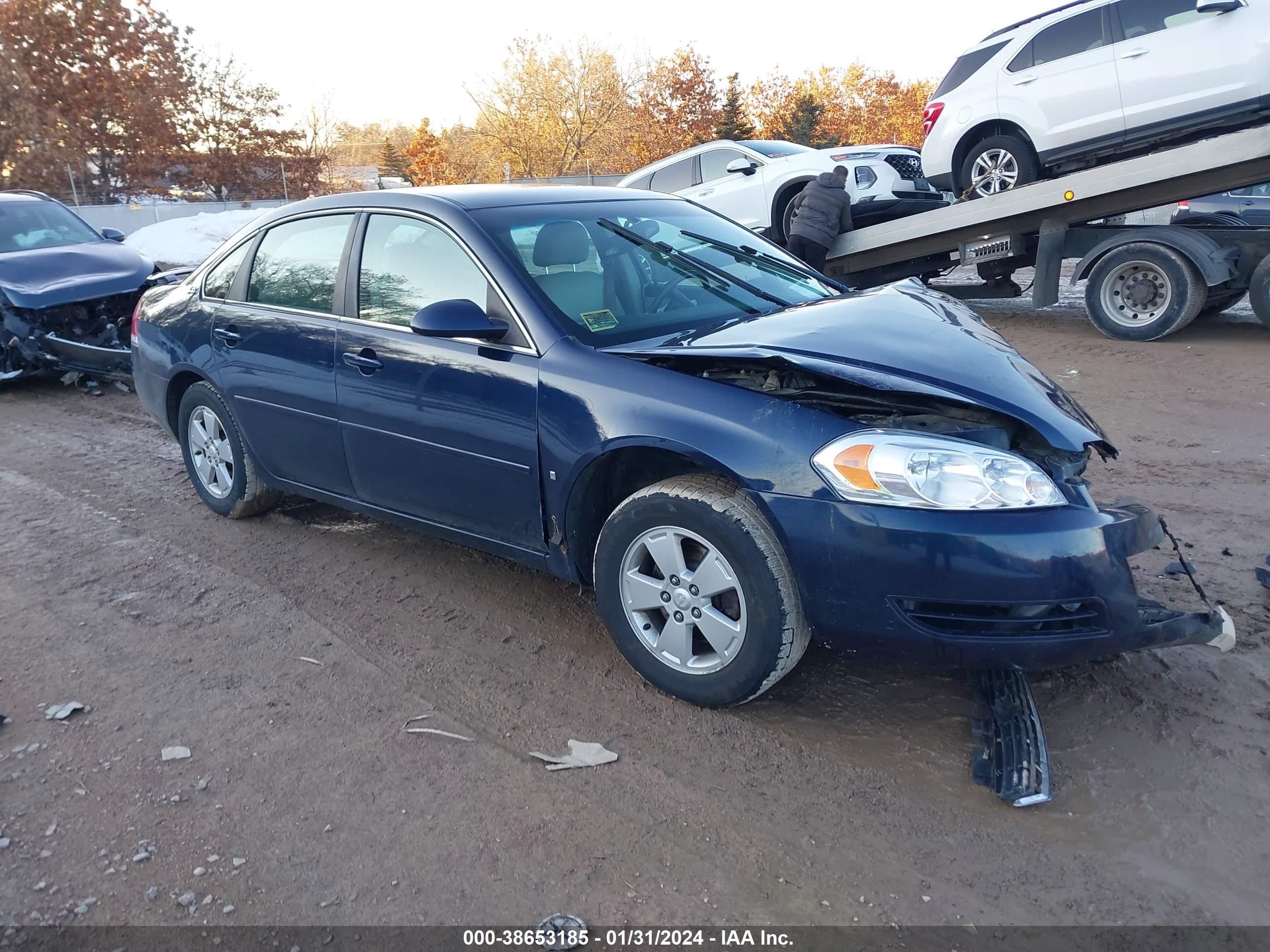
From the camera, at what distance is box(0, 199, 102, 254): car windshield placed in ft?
30.9

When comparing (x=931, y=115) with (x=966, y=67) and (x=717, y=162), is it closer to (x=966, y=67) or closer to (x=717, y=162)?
(x=966, y=67)

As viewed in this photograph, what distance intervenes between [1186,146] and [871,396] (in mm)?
6603

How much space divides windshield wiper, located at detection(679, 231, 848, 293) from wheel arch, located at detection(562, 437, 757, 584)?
4.59ft

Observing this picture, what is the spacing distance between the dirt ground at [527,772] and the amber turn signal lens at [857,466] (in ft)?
2.85

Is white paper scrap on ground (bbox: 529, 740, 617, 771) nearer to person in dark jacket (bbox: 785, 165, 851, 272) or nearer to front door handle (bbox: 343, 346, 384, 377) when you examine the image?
front door handle (bbox: 343, 346, 384, 377)

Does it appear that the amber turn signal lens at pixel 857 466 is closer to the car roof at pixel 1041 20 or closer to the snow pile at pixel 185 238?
the car roof at pixel 1041 20

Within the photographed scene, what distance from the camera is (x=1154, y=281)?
28.9ft

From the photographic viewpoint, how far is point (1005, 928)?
7.43 feet

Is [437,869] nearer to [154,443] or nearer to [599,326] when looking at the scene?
[599,326]

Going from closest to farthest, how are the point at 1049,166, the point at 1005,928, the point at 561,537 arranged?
Result: the point at 1005,928 < the point at 561,537 < the point at 1049,166

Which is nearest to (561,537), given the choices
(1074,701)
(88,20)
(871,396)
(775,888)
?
(871,396)

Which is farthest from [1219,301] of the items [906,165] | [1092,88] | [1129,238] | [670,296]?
[670,296]

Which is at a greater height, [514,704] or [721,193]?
[721,193]

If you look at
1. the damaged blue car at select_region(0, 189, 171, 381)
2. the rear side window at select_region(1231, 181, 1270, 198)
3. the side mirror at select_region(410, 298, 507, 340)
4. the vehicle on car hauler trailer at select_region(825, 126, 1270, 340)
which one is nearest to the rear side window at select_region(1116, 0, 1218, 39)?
the vehicle on car hauler trailer at select_region(825, 126, 1270, 340)
